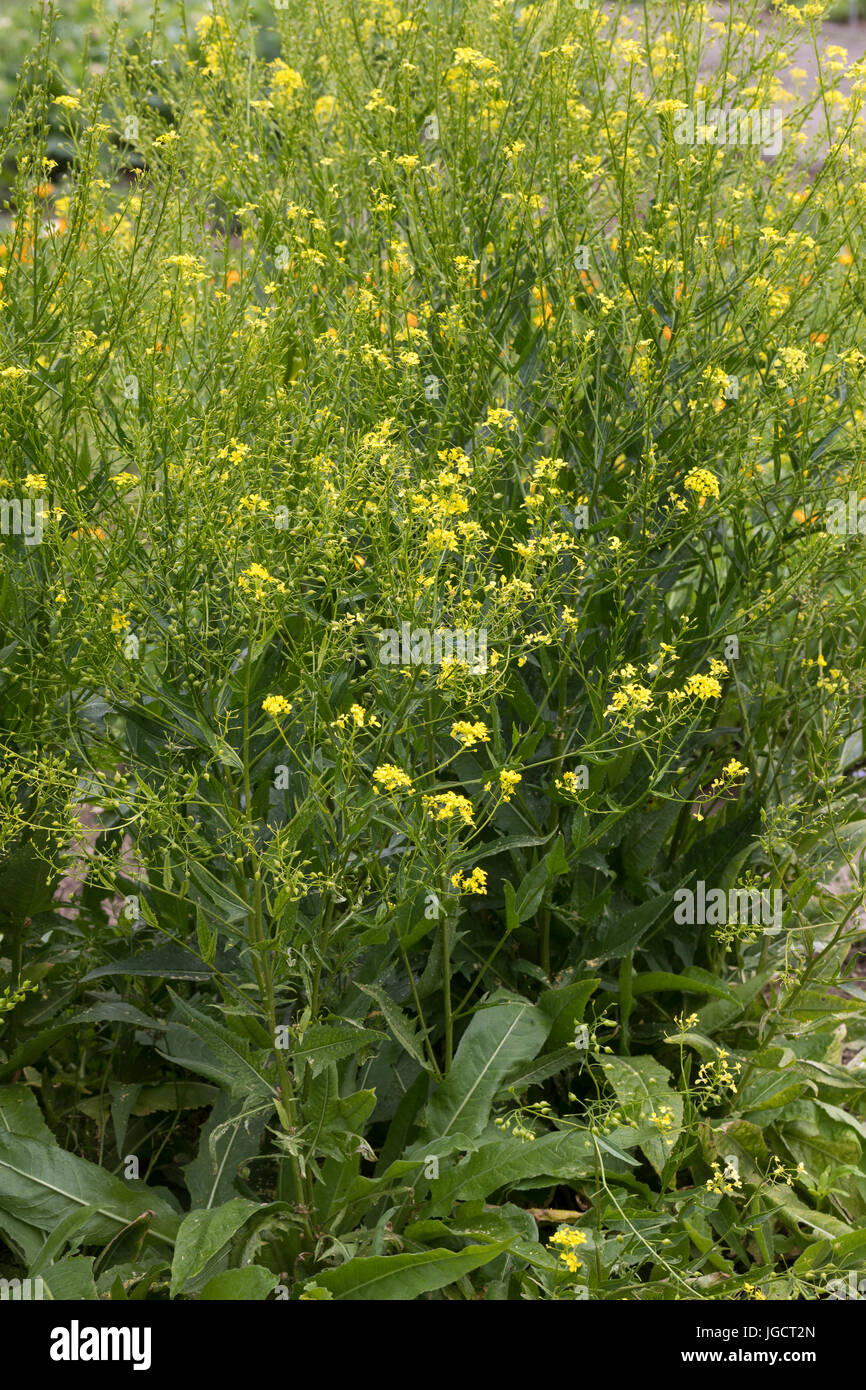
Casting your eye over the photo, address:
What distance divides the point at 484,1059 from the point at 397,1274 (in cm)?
56

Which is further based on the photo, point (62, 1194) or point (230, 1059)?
point (62, 1194)

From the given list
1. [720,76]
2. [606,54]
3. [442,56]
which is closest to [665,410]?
[720,76]

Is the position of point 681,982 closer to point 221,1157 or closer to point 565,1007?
point 565,1007

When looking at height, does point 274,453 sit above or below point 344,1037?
above

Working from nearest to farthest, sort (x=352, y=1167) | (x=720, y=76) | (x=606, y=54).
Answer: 1. (x=352, y=1167)
2. (x=720, y=76)
3. (x=606, y=54)

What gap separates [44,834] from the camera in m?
2.92

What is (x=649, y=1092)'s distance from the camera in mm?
2873

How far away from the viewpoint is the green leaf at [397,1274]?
7.70ft

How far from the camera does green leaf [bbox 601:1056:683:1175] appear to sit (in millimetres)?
2764

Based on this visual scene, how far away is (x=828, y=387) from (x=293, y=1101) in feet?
6.80

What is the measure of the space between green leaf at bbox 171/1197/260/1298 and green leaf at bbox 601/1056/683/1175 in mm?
808

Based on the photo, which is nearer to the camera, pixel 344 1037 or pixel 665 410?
pixel 344 1037

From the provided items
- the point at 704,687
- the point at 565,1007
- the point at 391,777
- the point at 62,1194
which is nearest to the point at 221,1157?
A: the point at 62,1194
